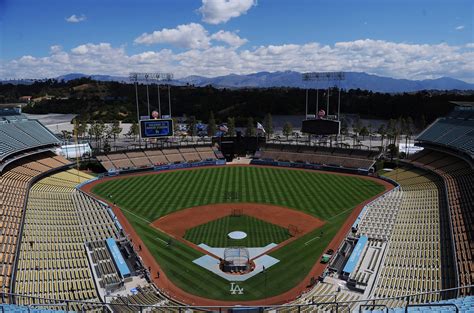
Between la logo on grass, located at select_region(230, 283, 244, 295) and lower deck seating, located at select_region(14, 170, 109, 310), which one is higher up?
lower deck seating, located at select_region(14, 170, 109, 310)

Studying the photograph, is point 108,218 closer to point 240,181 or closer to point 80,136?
point 240,181

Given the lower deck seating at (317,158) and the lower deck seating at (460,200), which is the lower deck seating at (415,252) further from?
the lower deck seating at (317,158)

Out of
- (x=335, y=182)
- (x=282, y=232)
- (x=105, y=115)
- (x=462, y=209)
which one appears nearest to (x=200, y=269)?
(x=282, y=232)

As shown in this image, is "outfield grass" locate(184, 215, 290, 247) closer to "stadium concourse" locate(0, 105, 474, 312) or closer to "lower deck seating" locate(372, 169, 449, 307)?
"stadium concourse" locate(0, 105, 474, 312)

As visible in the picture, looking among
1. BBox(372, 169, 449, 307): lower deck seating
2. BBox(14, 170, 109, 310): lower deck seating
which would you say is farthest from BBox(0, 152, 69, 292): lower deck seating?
BBox(372, 169, 449, 307): lower deck seating

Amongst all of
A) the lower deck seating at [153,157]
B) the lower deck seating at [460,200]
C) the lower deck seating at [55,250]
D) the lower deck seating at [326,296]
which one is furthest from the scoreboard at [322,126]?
the lower deck seating at [326,296]
